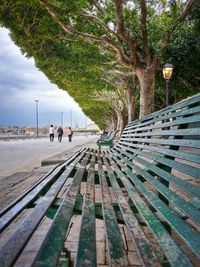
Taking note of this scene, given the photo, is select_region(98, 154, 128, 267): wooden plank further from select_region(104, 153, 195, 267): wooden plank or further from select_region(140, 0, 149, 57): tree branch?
select_region(140, 0, 149, 57): tree branch

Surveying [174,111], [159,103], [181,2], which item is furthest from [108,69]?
[174,111]

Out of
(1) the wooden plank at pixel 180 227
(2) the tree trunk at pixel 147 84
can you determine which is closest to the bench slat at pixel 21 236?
(1) the wooden plank at pixel 180 227

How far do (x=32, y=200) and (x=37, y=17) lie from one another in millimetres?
11854

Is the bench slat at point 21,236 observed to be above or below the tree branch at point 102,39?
below

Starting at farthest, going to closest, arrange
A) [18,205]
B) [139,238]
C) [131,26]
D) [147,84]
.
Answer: [131,26] → [147,84] → [18,205] → [139,238]

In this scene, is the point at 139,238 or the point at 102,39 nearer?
the point at 139,238

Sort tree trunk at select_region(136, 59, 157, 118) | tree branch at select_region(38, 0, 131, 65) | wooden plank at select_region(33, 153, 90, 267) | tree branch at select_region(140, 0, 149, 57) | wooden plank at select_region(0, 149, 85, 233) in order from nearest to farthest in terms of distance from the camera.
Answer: wooden plank at select_region(33, 153, 90, 267) → wooden plank at select_region(0, 149, 85, 233) → tree branch at select_region(140, 0, 149, 57) → tree branch at select_region(38, 0, 131, 65) → tree trunk at select_region(136, 59, 157, 118)

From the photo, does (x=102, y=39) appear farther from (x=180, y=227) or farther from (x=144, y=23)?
(x=180, y=227)

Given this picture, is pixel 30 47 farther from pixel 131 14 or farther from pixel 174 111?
pixel 174 111

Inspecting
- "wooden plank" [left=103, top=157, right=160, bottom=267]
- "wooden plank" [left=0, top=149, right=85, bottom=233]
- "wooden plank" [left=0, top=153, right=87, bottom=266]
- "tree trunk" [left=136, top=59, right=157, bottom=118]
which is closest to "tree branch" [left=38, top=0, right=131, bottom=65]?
"tree trunk" [left=136, top=59, right=157, bottom=118]

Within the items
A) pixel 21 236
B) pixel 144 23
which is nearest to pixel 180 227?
pixel 21 236

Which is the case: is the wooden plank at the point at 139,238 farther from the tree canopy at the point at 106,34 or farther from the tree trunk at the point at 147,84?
the tree trunk at the point at 147,84

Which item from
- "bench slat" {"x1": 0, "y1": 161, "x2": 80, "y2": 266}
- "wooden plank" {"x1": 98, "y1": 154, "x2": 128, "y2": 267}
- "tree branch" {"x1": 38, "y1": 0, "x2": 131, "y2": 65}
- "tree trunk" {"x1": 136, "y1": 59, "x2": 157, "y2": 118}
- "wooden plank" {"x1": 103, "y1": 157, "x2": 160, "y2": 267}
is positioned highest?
"tree branch" {"x1": 38, "y1": 0, "x2": 131, "y2": 65}

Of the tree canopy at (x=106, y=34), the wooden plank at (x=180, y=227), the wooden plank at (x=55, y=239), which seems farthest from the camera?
the tree canopy at (x=106, y=34)
